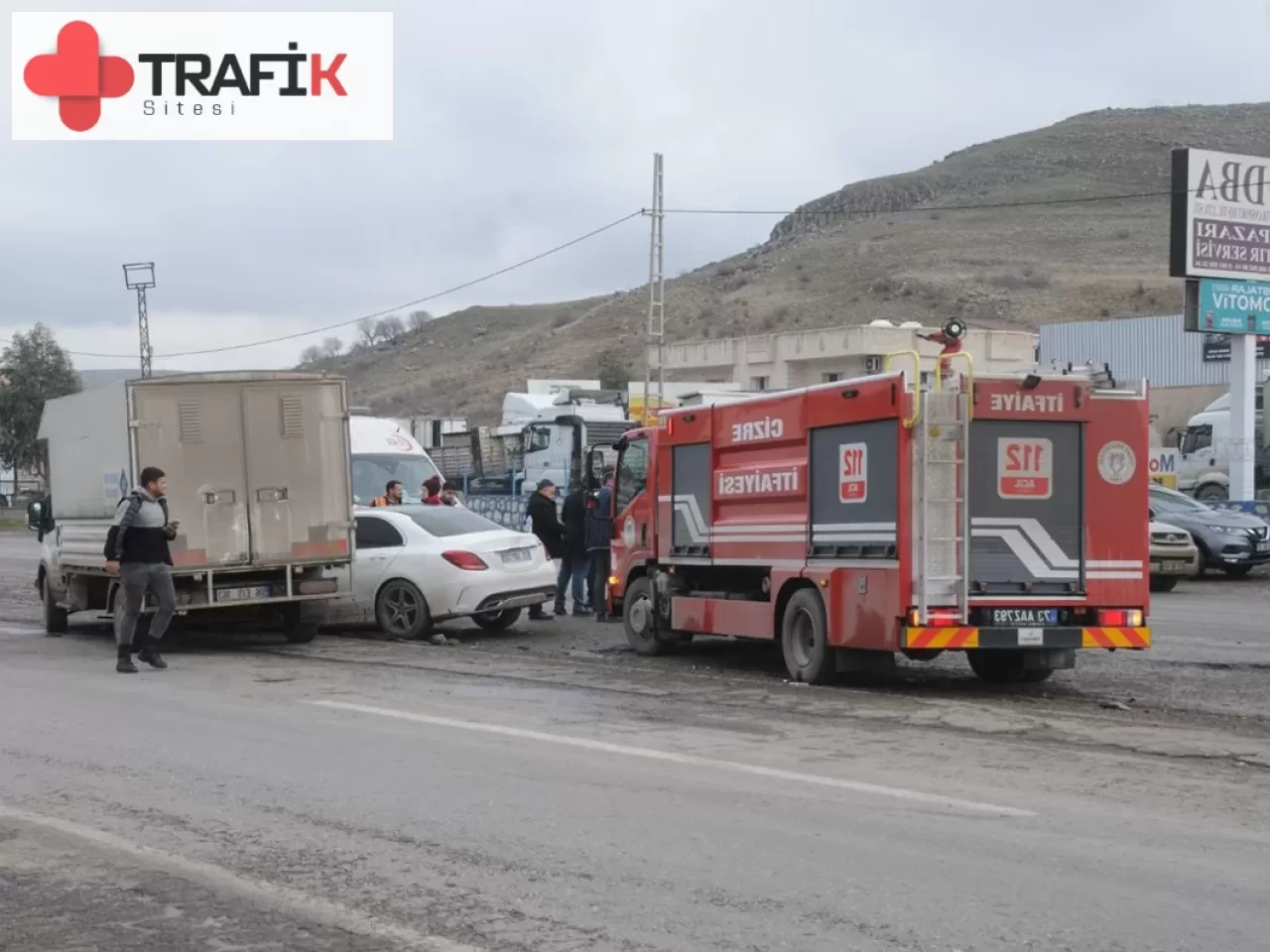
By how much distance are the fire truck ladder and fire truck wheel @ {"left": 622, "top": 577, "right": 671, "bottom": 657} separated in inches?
176

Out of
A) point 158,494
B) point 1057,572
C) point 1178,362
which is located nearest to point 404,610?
point 158,494

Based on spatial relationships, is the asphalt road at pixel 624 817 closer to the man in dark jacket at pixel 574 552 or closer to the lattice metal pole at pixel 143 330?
the man in dark jacket at pixel 574 552

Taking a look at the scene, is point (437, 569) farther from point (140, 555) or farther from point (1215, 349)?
point (1215, 349)

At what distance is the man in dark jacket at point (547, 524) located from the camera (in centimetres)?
1966

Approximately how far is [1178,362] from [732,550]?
4972 cm

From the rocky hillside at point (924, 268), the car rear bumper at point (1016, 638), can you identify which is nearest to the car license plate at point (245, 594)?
the car rear bumper at point (1016, 638)

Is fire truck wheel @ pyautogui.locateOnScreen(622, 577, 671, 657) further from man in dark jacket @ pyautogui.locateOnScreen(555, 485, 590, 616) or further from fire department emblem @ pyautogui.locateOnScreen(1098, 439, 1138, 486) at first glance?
fire department emblem @ pyautogui.locateOnScreen(1098, 439, 1138, 486)

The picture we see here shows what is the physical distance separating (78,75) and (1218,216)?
22001 mm

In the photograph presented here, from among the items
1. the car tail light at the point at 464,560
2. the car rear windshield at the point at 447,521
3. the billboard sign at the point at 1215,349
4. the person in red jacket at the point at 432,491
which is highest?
the billboard sign at the point at 1215,349

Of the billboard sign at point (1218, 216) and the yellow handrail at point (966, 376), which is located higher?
the billboard sign at point (1218, 216)

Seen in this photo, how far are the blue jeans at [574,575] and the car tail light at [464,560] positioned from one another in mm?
2640

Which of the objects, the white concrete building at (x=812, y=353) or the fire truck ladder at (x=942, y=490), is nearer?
the fire truck ladder at (x=942, y=490)

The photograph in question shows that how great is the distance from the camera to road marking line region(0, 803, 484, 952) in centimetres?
573

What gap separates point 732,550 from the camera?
1430 cm
